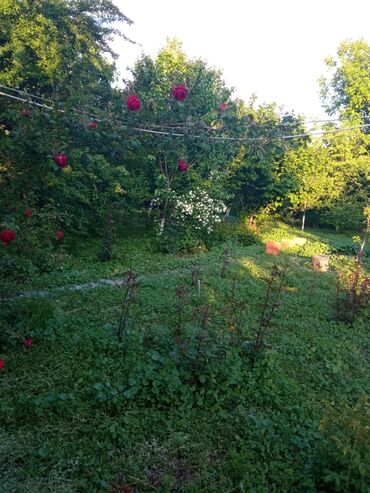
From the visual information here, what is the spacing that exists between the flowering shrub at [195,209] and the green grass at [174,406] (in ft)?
17.6

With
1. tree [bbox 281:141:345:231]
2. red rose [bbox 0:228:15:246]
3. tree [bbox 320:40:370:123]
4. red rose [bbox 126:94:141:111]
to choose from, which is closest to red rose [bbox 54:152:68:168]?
red rose [bbox 0:228:15:246]

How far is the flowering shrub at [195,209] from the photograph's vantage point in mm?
10000

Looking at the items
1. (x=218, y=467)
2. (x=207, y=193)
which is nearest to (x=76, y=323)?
(x=218, y=467)

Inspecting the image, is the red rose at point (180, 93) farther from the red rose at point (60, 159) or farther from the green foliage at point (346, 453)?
the green foliage at point (346, 453)

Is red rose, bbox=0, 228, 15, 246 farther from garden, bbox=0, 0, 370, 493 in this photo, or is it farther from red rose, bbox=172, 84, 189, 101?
red rose, bbox=172, 84, 189, 101

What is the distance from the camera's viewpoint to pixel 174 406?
9.55 ft

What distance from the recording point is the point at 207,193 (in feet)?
34.3

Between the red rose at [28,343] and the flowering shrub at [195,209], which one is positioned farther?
the flowering shrub at [195,209]

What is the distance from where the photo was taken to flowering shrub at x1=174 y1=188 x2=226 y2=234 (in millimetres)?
10000

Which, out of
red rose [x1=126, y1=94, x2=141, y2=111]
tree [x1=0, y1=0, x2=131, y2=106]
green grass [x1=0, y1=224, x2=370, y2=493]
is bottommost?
green grass [x1=0, y1=224, x2=370, y2=493]

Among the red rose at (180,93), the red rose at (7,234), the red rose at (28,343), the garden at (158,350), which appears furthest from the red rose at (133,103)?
the red rose at (28,343)

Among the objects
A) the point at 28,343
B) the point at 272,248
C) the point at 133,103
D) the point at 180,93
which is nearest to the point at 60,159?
the point at 133,103

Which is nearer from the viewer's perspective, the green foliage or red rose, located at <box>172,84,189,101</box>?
the green foliage

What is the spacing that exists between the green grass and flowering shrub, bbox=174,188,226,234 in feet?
17.6
